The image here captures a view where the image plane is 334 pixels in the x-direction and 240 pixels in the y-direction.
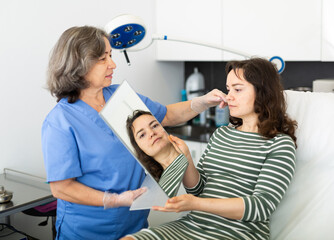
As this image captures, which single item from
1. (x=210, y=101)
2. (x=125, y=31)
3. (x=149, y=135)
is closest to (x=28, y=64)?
(x=125, y=31)

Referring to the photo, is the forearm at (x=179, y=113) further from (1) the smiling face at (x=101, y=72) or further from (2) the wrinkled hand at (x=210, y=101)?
(1) the smiling face at (x=101, y=72)

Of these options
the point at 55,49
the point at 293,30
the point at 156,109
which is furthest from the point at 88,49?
the point at 293,30

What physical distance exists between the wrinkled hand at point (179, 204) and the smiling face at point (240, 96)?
0.36 m

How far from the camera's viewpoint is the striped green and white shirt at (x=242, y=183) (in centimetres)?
115

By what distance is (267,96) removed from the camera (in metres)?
1.30

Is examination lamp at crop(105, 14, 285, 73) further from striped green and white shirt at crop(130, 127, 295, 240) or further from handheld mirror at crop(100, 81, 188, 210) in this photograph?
striped green and white shirt at crop(130, 127, 295, 240)

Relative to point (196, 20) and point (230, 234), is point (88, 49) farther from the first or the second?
point (196, 20)

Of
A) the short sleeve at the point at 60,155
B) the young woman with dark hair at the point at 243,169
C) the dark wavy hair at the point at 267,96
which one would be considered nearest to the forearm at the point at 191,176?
the young woman with dark hair at the point at 243,169

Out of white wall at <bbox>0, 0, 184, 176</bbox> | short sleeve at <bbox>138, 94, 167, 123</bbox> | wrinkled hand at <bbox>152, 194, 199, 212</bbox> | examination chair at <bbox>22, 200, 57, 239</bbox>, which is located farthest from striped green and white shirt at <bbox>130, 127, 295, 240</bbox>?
white wall at <bbox>0, 0, 184, 176</bbox>

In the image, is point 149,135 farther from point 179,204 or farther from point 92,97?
point 92,97

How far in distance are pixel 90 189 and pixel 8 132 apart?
766 mm

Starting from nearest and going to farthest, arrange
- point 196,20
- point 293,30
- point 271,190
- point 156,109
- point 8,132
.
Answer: point 271,190, point 156,109, point 8,132, point 293,30, point 196,20

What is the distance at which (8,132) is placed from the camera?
6.19 ft

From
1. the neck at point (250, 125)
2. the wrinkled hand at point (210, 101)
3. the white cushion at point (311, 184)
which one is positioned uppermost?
the wrinkled hand at point (210, 101)
